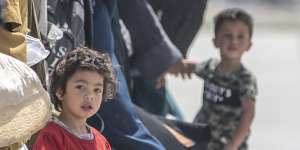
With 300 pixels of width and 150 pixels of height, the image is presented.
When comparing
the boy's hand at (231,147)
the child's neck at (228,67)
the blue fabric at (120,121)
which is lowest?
the boy's hand at (231,147)

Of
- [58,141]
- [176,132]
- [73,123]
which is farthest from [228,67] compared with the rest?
[58,141]

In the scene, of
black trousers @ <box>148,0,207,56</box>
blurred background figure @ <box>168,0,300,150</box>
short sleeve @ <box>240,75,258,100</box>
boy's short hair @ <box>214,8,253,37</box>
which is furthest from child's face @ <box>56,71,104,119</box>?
blurred background figure @ <box>168,0,300,150</box>

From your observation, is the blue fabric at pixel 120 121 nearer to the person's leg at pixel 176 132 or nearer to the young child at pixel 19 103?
the person's leg at pixel 176 132

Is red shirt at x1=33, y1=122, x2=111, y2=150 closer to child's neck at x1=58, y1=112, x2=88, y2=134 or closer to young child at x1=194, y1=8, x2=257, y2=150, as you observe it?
child's neck at x1=58, y1=112, x2=88, y2=134

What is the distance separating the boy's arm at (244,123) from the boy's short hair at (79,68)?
1.48 m

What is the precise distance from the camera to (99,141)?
3902 millimetres

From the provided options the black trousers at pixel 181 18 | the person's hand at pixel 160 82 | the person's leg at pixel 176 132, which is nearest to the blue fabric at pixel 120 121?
the person's leg at pixel 176 132

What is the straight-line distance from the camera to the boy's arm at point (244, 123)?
5.24m

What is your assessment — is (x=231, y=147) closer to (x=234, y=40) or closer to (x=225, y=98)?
(x=225, y=98)

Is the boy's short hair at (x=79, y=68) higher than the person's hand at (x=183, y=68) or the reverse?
higher

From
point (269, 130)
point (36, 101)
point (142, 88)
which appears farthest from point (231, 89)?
point (269, 130)

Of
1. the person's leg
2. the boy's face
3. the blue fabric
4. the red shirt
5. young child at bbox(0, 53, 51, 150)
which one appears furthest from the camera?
the boy's face

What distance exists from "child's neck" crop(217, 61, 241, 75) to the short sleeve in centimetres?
10

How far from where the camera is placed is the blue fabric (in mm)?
4414
